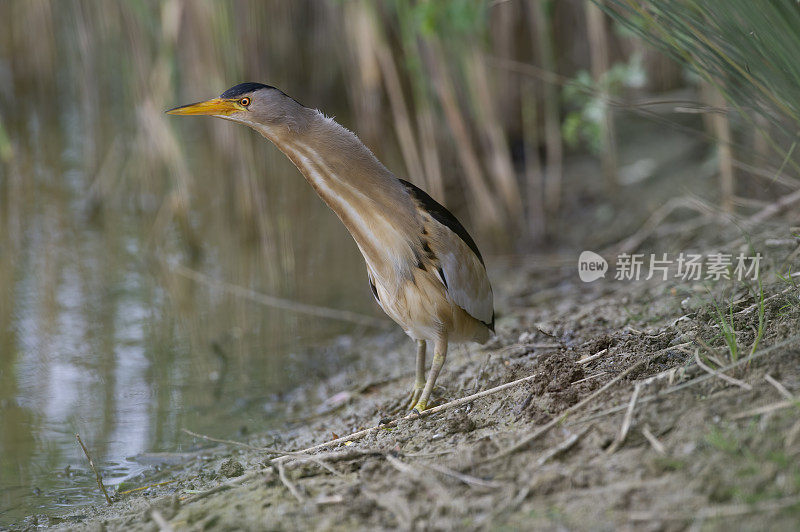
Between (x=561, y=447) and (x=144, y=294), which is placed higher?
(x=144, y=294)

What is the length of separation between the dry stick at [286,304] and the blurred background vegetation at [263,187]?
0.06 feet

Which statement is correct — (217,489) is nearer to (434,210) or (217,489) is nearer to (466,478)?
(466,478)

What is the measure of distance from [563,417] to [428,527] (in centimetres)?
59

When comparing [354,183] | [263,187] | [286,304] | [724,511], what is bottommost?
[724,511]

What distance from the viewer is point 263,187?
5293 mm

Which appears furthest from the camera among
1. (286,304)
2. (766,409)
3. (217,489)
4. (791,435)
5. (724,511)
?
(286,304)

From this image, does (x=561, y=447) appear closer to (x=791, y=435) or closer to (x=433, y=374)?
(x=791, y=435)

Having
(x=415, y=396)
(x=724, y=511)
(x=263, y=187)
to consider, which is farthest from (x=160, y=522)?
(x=263, y=187)

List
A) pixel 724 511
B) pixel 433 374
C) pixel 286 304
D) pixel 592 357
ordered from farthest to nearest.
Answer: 1. pixel 286 304
2. pixel 433 374
3. pixel 592 357
4. pixel 724 511

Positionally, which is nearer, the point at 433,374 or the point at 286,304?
the point at 433,374

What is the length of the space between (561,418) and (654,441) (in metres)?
0.32

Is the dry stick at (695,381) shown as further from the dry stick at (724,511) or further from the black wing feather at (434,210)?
the black wing feather at (434,210)

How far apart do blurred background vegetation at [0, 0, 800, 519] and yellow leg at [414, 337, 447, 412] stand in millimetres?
1070

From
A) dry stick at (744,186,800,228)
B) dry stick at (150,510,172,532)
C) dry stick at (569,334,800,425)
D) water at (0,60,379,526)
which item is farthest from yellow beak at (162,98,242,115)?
dry stick at (744,186,800,228)
